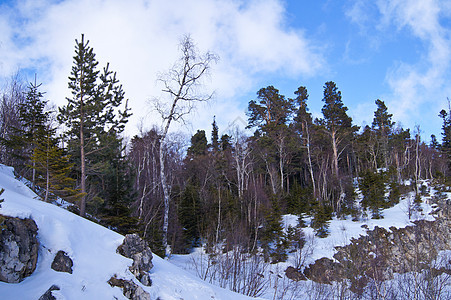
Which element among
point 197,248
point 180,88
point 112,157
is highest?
point 180,88

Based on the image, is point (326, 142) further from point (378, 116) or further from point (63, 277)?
point (63, 277)

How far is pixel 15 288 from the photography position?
15.0ft

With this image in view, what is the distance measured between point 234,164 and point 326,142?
1252 cm

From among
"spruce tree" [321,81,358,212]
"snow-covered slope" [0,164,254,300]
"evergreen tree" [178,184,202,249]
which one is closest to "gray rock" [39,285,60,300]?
"snow-covered slope" [0,164,254,300]

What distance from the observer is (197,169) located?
32.9m

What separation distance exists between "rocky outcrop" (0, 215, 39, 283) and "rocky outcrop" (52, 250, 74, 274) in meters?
0.39

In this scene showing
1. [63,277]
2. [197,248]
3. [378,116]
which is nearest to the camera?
[63,277]

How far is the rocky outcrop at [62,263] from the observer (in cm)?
554

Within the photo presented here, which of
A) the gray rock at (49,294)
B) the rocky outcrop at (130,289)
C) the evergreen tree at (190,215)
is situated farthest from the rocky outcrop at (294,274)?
the gray rock at (49,294)

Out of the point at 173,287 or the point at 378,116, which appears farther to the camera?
the point at 378,116

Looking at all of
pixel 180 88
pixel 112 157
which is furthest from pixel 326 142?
pixel 112 157

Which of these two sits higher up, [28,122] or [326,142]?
[326,142]

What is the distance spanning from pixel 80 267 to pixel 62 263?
384mm

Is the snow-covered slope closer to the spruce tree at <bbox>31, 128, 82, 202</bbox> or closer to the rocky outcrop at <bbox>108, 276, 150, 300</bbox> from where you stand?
the rocky outcrop at <bbox>108, 276, 150, 300</bbox>
